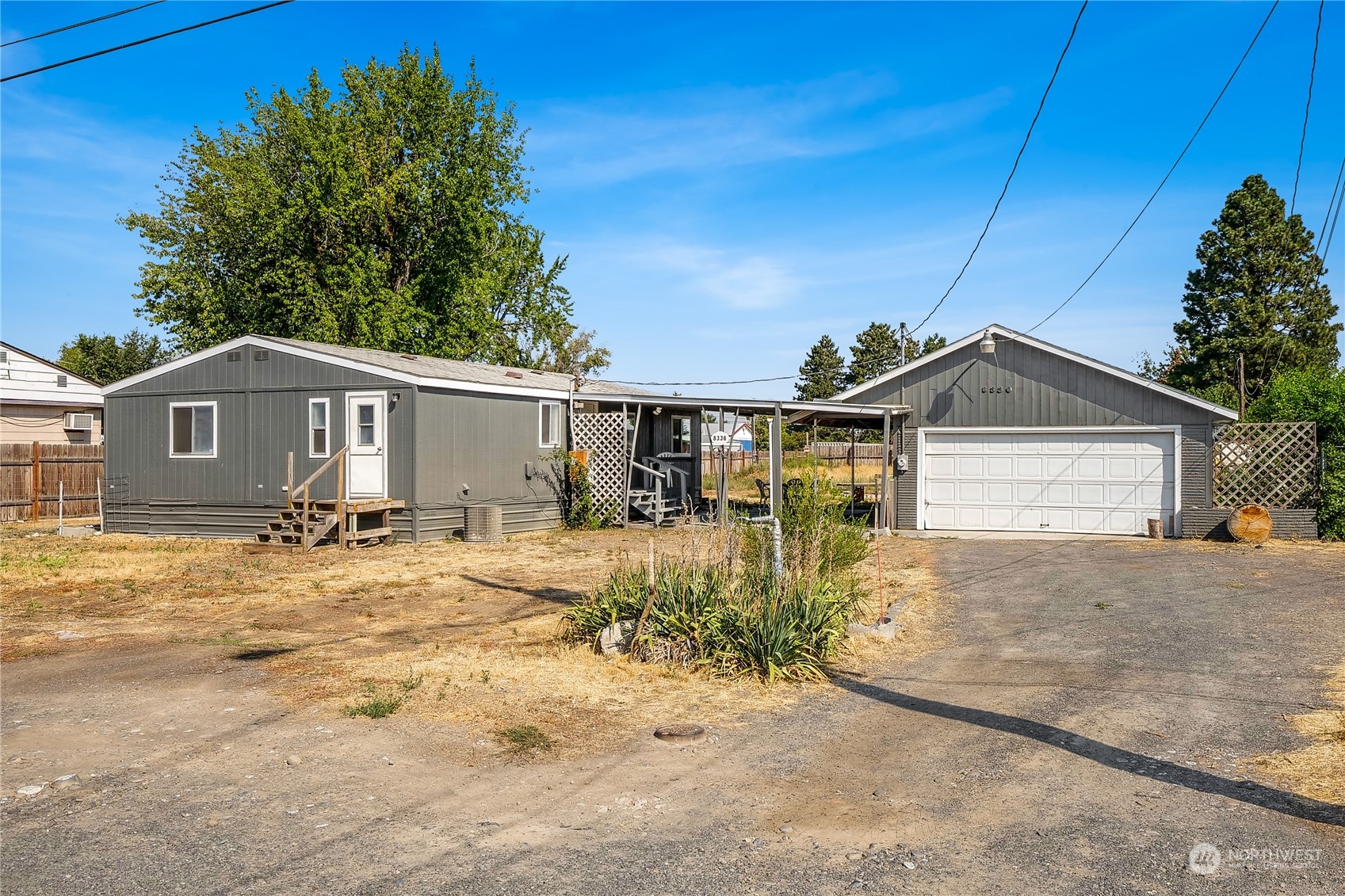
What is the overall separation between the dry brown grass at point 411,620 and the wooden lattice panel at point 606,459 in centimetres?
320

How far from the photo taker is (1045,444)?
19.1 m

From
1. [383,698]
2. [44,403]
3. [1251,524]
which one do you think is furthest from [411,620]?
[44,403]

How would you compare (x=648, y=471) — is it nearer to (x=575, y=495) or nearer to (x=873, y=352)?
(x=575, y=495)

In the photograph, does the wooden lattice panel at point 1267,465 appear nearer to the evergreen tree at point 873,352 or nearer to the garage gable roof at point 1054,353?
the garage gable roof at point 1054,353

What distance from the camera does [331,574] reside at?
13.5m

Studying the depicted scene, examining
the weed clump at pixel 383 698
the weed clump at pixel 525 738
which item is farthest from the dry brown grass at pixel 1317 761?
the weed clump at pixel 383 698

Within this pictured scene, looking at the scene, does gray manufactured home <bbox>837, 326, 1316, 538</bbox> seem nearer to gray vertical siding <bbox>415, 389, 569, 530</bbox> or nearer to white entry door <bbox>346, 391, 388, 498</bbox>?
gray vertical siding <bbox>415, 389, 569, 530</bbox>

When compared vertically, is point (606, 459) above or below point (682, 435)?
below

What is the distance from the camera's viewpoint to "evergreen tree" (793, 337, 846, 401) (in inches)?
2542

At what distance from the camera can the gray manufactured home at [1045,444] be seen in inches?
711

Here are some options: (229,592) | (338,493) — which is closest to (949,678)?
(229,592)

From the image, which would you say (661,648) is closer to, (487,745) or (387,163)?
(487,745)

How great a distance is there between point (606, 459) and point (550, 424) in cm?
142

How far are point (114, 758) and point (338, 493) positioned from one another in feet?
37.5
